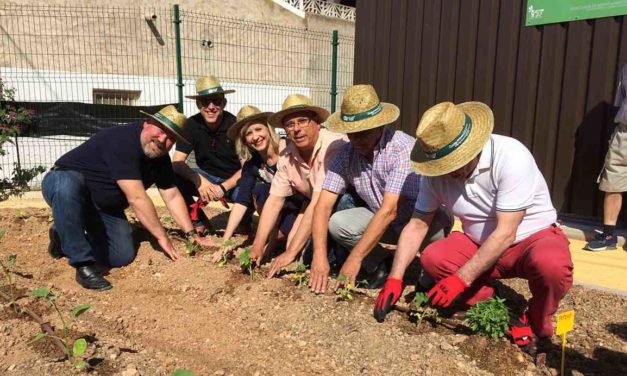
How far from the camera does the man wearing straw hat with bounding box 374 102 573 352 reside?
2.37 m

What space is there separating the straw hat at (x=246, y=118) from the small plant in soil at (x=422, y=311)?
1.67 m

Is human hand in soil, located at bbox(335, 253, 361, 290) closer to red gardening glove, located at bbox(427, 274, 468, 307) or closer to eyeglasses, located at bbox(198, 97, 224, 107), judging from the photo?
red gardening glove, located at bbox(427, 274, 468, 307)

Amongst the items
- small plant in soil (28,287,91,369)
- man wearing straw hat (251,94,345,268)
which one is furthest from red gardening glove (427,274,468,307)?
small plant in soil (28,287,91,369)

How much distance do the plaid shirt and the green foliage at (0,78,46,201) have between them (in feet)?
16.5

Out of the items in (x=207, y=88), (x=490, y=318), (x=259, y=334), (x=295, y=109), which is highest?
(x=207, y=88)

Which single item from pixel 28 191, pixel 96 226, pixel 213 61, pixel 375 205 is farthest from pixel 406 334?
pixel 213 61

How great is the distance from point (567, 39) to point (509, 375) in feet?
11.9

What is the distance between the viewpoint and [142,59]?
477 inches

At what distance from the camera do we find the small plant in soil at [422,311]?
271 cm

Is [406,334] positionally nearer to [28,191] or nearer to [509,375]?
[509,375]

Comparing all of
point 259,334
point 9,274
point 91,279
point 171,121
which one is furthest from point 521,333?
point 9,274

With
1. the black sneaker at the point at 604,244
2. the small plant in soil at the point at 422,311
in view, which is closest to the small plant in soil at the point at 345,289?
the small plant in soil at the point at 422,311

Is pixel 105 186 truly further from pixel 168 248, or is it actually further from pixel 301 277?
pixel 301 277

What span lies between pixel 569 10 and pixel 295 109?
3077mm
